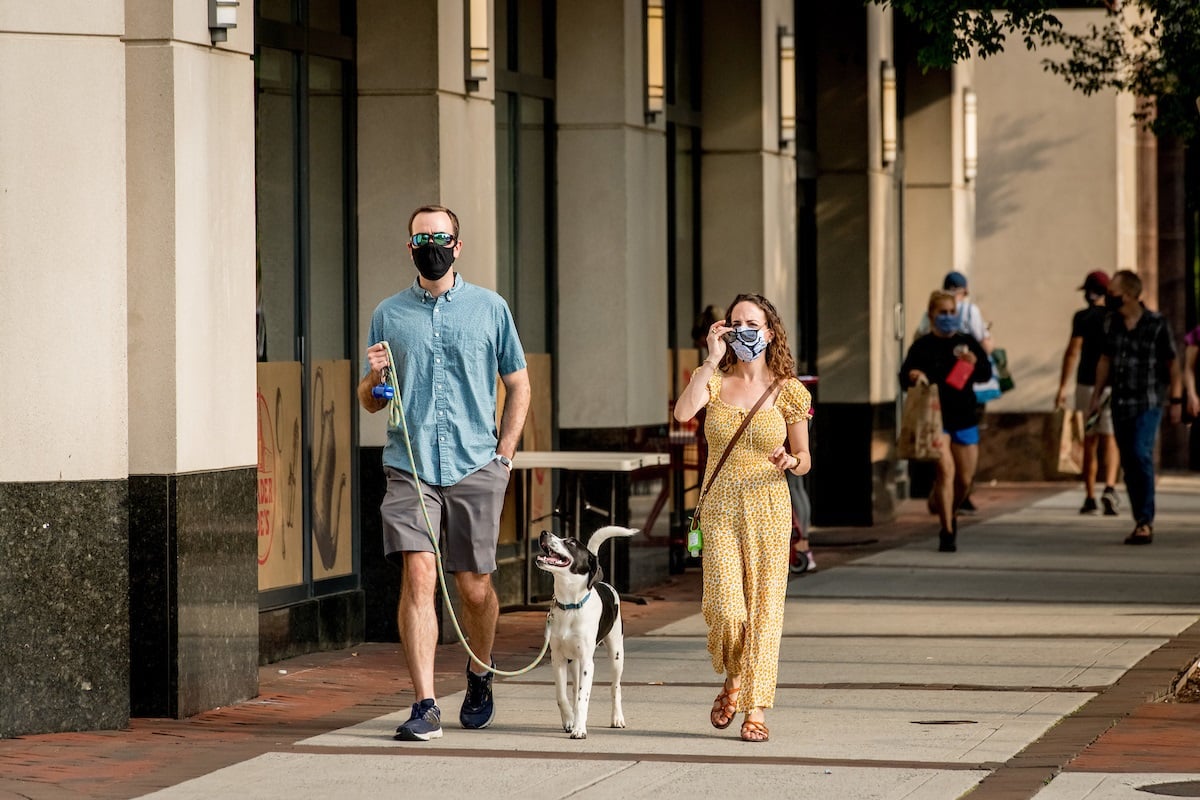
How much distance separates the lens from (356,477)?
1173 cm

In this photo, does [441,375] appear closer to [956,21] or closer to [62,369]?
[62,369]

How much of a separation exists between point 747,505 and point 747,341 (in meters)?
0.61

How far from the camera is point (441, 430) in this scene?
8.43 meters

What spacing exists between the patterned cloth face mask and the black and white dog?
2.64 feet

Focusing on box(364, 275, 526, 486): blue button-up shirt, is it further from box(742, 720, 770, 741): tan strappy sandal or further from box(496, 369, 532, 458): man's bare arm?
box(742, 720, 770, 741): tan strappy sandal

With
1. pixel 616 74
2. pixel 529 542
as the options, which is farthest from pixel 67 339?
pixel 616 74

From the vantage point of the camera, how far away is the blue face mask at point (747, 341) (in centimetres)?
825

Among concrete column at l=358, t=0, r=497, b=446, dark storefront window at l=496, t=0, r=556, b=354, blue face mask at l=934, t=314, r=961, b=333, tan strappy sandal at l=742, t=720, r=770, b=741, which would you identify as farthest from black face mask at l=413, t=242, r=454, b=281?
blue face mask at l=934, t=314, r=961, b=333

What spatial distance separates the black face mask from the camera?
8367 millimetres

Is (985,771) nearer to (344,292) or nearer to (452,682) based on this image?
(452,682)

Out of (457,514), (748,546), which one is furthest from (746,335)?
(457,514)

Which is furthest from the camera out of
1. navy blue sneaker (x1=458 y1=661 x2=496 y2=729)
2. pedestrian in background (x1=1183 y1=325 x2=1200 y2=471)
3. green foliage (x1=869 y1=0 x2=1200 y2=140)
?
pedestrian in background (x1=1183 y1=325 x2=1200 y2=471)

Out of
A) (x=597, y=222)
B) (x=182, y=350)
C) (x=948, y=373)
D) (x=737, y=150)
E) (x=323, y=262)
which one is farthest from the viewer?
(x=737, y=150)

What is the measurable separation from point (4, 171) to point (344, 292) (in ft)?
11.1
